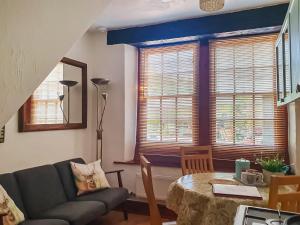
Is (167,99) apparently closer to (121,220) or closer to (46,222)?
(121,220)

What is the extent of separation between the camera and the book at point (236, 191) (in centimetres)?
195

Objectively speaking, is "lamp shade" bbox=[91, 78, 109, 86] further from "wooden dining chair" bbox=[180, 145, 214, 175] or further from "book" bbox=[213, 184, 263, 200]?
"book" bbox=[213, 184, 263, 200]

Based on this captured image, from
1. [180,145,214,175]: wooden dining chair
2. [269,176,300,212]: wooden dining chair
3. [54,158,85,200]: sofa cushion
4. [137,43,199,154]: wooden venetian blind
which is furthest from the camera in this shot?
[137,43,199,154]: wooden venetian blind

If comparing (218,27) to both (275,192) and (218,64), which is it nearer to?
(218,64)

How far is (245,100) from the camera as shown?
3551 millimetres

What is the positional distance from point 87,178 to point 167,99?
1.52 metres

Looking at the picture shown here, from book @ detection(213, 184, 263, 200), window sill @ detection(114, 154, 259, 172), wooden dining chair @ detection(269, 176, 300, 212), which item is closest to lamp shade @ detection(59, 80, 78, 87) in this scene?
window sill @ detection(114, 154, 259, 172)

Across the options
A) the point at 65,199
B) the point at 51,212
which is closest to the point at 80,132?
the point at 65,199

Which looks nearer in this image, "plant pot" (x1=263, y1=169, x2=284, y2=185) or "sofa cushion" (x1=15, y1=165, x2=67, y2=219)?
"plant pot" (x1=263, y1=169, x2=284, y2=185)

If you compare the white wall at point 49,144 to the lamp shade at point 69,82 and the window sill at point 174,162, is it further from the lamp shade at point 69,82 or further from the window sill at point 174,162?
the window sill at point 174,162

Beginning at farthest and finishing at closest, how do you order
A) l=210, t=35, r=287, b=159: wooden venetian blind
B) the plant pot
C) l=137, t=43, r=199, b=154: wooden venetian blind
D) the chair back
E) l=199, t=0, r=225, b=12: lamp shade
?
1. l=137, t=43, r=199, b=154: wooden venetian blind
2. l=210, t=35, r=287, b=159: wooden venetian blind
3. the plant pot
4. l=199, t=0, r=225, b=12: lamp shade
5. the chair back

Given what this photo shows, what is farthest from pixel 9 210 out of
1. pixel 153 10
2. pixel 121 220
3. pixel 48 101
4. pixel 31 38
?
pixel 153 10

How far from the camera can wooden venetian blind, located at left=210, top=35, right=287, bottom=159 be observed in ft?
11.1

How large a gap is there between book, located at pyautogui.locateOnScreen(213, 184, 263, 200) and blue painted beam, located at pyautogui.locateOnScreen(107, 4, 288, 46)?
1980 mm
